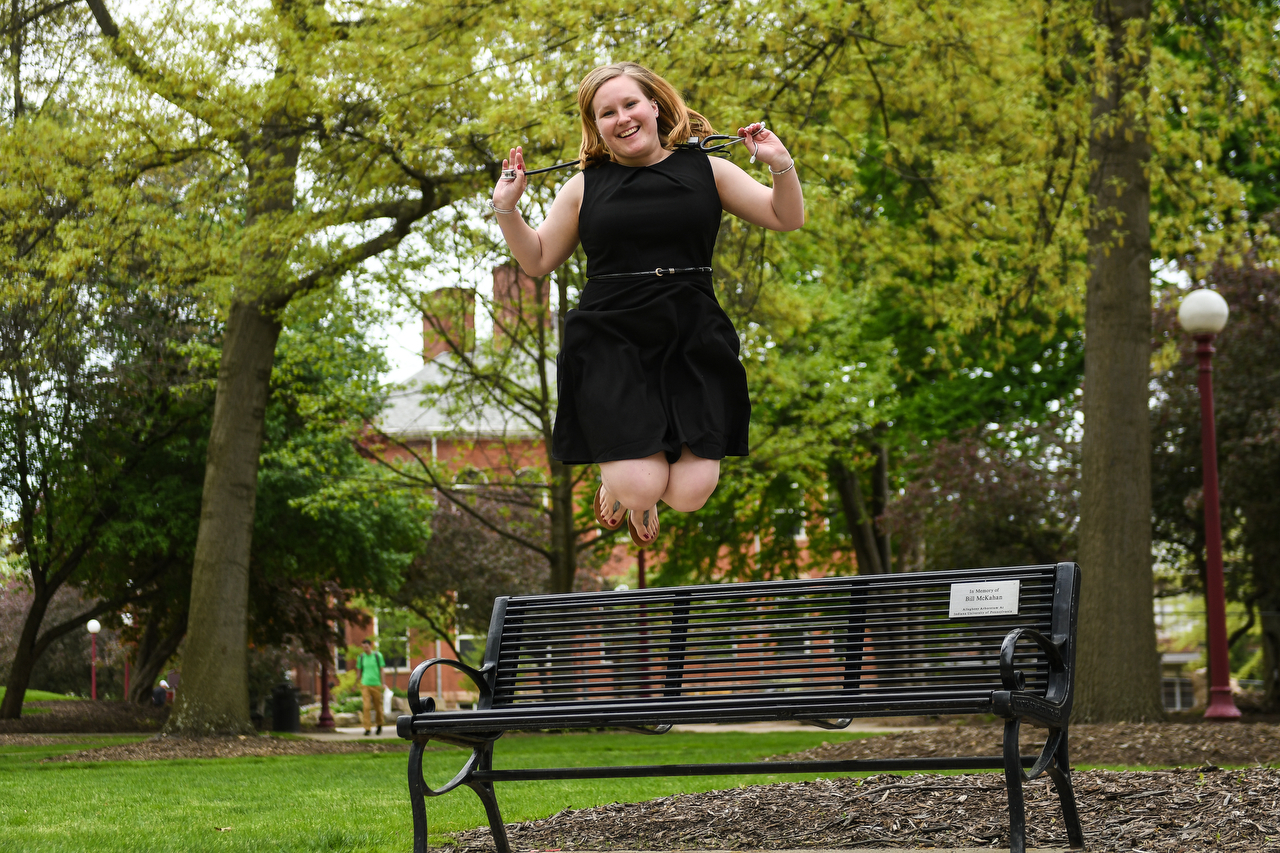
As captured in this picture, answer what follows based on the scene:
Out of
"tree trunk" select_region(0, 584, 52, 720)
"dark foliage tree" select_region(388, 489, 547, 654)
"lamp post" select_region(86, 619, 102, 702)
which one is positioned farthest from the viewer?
"lamp post" select_region(86, 619, 102, 702)

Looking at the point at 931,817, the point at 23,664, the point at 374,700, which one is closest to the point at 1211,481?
the point at 931,817

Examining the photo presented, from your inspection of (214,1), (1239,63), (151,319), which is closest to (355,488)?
(151,319)

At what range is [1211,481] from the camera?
41.8ft

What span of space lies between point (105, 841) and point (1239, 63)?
1081cm

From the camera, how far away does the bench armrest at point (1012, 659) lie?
403cm

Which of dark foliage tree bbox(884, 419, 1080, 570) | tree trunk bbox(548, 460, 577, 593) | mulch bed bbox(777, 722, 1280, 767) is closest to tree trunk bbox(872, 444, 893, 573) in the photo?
dark foliage tree bbox(884, 419, 1080, 570)

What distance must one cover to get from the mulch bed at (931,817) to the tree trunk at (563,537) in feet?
42.7

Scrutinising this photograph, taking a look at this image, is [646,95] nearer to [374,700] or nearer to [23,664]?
[374,700]

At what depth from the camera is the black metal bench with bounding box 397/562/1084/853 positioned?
4.18m

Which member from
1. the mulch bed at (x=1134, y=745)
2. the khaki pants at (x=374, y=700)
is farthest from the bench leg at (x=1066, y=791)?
the khaki pants at (x=374, y=700)

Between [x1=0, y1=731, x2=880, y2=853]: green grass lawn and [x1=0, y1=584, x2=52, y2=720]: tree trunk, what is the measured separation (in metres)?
10.4

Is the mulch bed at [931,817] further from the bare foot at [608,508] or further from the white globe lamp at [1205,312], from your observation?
the white globe lamp at [1205,312]

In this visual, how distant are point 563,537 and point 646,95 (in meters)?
16.1

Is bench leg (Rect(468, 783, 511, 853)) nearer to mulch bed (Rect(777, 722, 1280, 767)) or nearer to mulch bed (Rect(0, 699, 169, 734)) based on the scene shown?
mulch bed (Rect(777, 722, 1280, 767))
